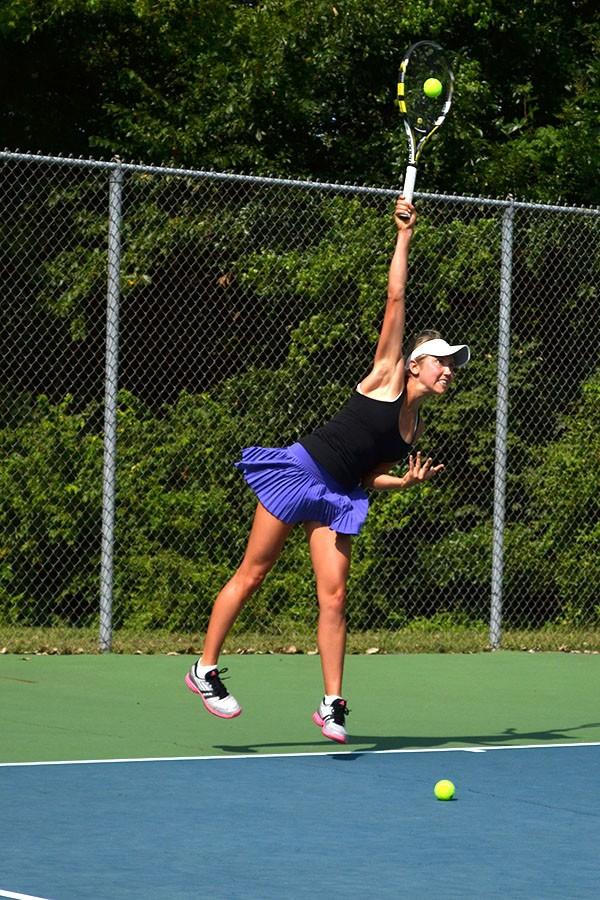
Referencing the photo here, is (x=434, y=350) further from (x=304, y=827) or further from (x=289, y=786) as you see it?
(x=304, y=827)

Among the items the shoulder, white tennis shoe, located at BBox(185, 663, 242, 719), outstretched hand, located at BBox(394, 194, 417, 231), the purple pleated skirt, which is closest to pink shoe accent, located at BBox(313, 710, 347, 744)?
white tennis shoe, located at BBox(185, 663, 242, 719)

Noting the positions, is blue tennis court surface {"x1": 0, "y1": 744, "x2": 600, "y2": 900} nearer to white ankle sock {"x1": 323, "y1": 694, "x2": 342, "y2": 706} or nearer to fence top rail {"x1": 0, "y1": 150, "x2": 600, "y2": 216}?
white ankle sock {"x1": 323, "y1": 694, "x2": 342, "y2": 706}

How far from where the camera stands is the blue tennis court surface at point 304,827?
498cm

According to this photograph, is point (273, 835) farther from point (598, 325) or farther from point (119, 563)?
point (598, 325)

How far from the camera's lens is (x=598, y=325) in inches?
527

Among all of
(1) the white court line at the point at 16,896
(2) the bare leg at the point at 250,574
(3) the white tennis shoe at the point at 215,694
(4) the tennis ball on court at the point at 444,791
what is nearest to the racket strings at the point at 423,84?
(2) the bare leg at the point at 250,574

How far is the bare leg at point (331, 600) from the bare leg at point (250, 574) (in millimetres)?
177

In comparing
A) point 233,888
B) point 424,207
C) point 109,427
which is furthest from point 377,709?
point 424,207

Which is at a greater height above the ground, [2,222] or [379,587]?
[2,222]

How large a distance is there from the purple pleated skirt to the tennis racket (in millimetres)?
1916

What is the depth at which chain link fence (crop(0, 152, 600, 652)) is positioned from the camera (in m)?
11.6

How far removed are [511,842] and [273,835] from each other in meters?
0.73

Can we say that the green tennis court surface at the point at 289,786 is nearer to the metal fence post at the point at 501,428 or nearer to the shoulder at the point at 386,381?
the metal fence post at the point at 501,428

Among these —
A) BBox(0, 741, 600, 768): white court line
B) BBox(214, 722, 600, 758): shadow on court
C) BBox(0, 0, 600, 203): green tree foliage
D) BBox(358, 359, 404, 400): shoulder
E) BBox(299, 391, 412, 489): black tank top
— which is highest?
BBox(0, 0, 600, 203): green tree foliage
